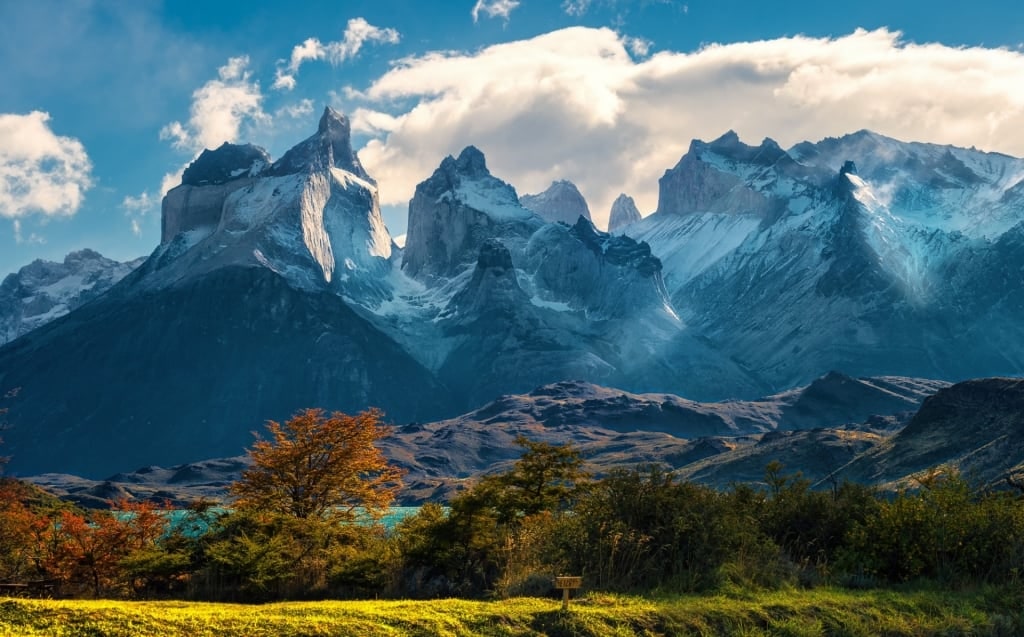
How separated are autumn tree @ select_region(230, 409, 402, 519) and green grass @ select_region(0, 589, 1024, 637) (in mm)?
13399

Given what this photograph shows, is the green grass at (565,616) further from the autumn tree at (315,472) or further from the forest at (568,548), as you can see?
the autumn tree at (315,472)

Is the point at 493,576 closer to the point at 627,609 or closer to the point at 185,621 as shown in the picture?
the point at 627,609

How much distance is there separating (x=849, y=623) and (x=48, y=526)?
2370 centimetres

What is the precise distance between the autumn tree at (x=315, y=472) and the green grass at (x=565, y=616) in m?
13.4

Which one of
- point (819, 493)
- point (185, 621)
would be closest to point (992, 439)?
point (819, 493)

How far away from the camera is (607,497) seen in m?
26.5

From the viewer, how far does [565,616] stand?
2058 cm

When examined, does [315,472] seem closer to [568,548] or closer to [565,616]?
[568,548]

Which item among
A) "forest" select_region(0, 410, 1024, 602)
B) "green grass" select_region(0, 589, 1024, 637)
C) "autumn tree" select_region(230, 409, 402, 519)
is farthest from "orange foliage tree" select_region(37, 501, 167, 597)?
"green grass" select_region(0, 589, 1024, 637)

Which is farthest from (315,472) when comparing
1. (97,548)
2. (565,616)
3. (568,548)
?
(565,616)

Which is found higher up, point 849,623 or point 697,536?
point 697,536

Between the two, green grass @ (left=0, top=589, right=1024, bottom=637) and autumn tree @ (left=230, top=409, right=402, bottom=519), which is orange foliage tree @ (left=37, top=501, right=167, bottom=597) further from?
green grass @ (left=0, top=589, right=1024, bottom=637)

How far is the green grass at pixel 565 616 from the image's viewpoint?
18516 mm

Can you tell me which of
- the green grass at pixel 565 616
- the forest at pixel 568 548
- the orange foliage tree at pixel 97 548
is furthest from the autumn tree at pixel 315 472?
the green grass at pixel 565 616
